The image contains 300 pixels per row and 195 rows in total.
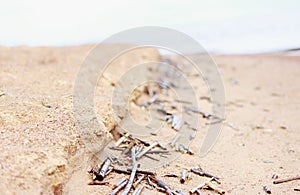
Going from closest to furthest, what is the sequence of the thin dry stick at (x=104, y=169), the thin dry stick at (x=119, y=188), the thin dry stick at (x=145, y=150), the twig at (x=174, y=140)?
the thin dry stick at (x=119, y=188) < the thin dry stick at (x=104, y=169) < the thin dry stick at (x=145, y=150) < the twig at (x=174, y=140)

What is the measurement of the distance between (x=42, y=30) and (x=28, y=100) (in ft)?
9.51

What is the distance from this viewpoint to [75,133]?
149 centimetres

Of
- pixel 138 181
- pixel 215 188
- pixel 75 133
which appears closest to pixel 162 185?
pixel 138 181

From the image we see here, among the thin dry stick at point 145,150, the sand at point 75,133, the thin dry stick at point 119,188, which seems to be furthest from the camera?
the thin dry stick at point 145,150

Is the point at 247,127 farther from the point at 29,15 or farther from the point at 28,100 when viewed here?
the point at 29,15

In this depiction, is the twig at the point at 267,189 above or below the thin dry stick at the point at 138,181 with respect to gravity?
above

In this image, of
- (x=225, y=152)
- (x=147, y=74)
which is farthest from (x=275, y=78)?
(x=225, y=152)

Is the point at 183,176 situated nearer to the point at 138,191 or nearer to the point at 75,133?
the point at 138,191

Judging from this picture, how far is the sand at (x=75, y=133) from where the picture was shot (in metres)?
1.26

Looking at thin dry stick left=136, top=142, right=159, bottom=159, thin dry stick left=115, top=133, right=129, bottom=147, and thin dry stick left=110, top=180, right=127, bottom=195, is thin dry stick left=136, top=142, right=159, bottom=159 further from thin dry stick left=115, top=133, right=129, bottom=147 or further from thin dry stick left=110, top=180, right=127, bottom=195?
thin dry stick left=110, top=180, right=127, bottom=195

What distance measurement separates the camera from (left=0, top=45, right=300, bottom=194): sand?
1.26 meters

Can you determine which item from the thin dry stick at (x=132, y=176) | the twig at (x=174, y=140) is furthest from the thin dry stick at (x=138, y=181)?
the twig at (x=174, y=140)

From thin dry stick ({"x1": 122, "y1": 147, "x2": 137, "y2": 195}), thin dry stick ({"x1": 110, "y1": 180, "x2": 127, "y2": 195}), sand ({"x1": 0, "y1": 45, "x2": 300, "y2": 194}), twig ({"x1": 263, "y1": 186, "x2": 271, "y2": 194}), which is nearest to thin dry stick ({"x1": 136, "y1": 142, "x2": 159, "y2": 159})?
thin dry stick ({"x1": 122, "y1": 147, "x2": 137, "y2": 195})

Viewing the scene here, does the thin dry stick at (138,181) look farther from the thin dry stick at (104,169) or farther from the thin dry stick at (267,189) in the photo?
the thin dry stick at (267,189)
